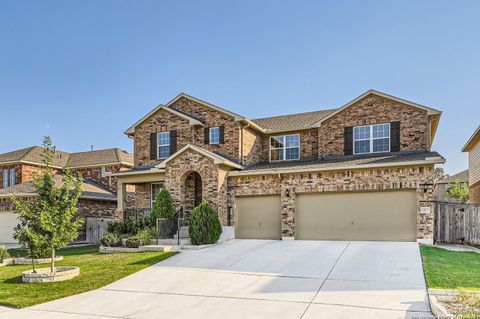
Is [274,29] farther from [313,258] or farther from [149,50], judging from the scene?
[313,258]

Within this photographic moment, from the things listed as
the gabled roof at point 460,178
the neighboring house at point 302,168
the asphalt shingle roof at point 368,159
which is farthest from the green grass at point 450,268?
the gabled roof at point 460,178

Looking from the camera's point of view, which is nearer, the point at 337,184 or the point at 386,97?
the point at 337,184

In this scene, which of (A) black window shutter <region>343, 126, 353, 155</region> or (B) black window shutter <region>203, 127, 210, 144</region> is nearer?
(A) black window shutter <region>343, 126, 353, 155</region>

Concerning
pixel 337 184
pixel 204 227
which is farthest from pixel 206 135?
pixel 337 184

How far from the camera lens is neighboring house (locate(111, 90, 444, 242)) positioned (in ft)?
49.6

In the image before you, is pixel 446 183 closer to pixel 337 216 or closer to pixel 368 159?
pixel 368 159

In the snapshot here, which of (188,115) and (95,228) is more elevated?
(188,115)

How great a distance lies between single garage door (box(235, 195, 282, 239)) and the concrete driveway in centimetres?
459

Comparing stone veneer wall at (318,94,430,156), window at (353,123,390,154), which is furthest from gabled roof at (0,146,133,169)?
window at (353,123,390,154)

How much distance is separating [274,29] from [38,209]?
1138 cm

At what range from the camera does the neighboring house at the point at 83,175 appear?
2326 centimetres

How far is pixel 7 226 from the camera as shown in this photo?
75.6 ft

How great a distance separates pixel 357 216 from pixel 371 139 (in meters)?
4.48

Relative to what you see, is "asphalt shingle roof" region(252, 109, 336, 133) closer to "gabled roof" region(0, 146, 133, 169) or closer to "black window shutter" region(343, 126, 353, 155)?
"black window shutter" region(343, 126, 353, 155)
